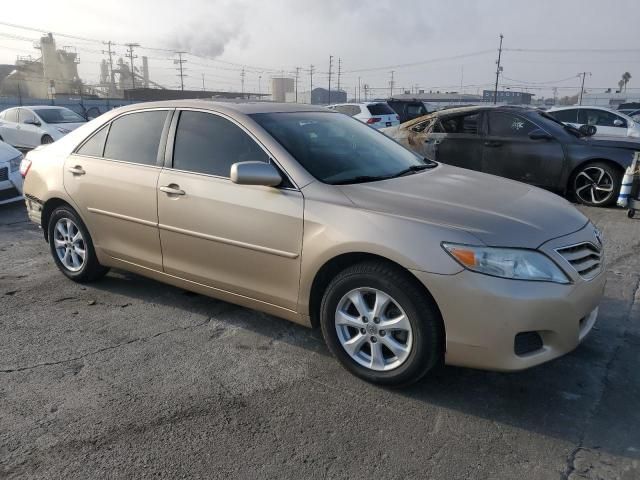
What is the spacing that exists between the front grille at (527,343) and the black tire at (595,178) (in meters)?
6.08

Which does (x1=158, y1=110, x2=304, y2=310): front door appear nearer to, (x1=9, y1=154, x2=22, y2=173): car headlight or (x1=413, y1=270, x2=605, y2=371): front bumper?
(x1=413, y1=270, x2=605, y2=371): front bumper

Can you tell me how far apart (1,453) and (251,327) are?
5.82 ft

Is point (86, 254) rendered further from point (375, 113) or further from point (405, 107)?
point (405, 107)

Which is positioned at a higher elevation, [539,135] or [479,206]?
[539,135]

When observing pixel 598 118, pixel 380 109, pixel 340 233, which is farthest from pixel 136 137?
pixel 380 109

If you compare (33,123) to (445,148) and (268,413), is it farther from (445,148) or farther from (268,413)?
(268,413)

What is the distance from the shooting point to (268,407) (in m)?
2.95

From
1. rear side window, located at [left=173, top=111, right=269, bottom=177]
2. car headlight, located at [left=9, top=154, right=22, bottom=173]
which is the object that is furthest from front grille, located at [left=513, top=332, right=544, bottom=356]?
car headlight, located at [left=9, top=154, right=22, bottom=173]

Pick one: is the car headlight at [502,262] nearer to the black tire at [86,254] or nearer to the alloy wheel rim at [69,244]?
the black tire at [86,254]

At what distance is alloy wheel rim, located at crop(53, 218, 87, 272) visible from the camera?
15.5ft

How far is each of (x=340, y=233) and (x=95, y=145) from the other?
2647 millimetres

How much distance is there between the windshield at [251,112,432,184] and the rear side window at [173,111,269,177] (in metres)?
0.18

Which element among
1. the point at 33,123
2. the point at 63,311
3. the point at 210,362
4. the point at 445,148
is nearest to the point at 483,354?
the point at 210,362

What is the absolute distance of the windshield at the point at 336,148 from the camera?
137 inches
